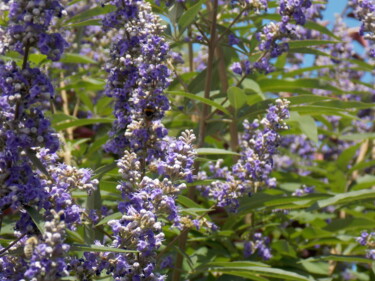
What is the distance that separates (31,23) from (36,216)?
771 millimetres

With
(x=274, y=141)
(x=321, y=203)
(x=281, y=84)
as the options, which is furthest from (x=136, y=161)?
(x=281, y=84)

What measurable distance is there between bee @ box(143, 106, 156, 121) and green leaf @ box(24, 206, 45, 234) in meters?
0.76

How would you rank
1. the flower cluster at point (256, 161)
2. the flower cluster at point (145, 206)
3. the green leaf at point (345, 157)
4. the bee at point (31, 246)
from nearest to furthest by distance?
the bee at point (31, 246) < the flower cluster at point (145, 206) < the flower cluster at point (256, 161) < the green leaf at point (345, 157)

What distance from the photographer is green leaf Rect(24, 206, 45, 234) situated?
8.18 ft

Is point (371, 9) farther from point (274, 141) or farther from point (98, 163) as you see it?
point (98, 163)

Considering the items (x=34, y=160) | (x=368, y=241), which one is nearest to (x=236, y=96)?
(x=368, y=241)

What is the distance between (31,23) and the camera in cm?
262

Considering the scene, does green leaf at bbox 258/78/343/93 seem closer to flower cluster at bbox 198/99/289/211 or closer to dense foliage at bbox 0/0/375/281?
dense foliage at bbox 0/0/375/281

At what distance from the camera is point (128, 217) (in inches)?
108

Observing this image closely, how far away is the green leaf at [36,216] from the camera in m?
2.49

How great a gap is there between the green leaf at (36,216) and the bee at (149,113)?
30.0 inches

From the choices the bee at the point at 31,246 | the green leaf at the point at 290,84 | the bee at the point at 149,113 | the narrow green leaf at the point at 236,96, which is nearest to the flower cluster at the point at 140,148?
the bee at the point at 149,113

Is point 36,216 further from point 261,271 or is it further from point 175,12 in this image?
point 175,12

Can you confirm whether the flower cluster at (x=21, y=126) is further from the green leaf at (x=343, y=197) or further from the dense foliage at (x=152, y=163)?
the green leaf at (x=343, y=197)
